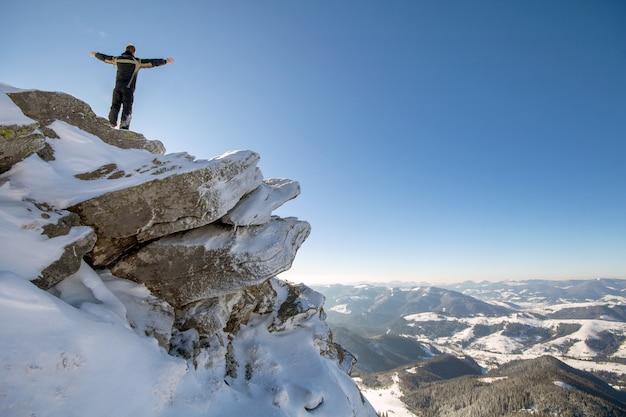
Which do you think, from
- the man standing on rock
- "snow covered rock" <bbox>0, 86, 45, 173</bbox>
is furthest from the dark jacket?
"snow covered rock" <bbox>0, 86, 45, 173</bbox>

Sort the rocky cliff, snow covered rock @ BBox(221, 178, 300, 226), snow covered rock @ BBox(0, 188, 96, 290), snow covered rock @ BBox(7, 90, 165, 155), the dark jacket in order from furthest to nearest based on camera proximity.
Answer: the dark jacket < snow covered rock @ BBox(221, 178, 300, 226) < snow covered rock @ BBox(7, 90, 165, 155) < the rocky cliff < snow covered rock @ BBox(0, 188, 96, 290)

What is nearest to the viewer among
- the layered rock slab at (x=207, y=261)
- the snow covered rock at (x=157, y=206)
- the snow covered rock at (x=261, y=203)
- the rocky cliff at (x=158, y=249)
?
the rocky cliff at (x=158, y=249)

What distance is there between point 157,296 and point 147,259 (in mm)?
2030

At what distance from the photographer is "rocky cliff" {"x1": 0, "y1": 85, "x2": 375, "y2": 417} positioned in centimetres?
1016

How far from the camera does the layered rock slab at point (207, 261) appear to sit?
1435 centimetres

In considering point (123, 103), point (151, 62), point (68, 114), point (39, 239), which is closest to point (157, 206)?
point (39, 239)

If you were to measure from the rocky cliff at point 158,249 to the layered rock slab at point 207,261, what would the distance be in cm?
6

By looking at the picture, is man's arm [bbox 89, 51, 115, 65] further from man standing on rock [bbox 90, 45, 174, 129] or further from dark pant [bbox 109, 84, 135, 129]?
dark pant [bbox 109, 84, 135, 129]

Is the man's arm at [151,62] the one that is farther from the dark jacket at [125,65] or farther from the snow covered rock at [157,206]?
the snow covered rock at [157,206]

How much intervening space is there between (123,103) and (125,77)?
1.65 meters

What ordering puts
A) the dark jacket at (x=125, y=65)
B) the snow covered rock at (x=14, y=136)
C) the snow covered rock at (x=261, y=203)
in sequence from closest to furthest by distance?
the snow covered rock at (x=14, y=136)
the snow covered rock at (x=261, y=203)
the dark jacket at (x=125, y=65)

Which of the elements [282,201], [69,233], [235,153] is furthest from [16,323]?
[282,201]

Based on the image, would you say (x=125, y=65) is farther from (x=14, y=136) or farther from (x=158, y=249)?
(x=158, y=249)

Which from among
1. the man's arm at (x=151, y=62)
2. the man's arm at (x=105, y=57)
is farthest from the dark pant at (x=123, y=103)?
the man's arm at (x=151, y=62)
